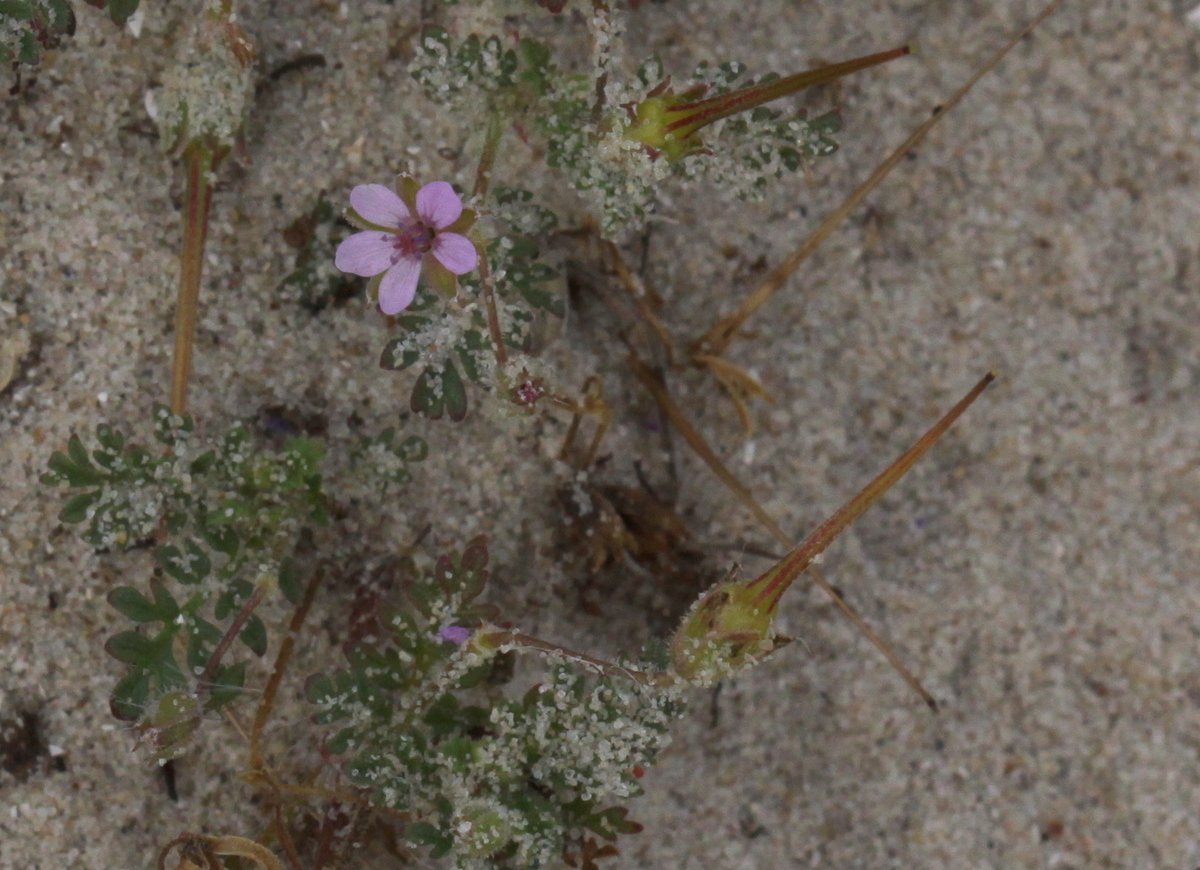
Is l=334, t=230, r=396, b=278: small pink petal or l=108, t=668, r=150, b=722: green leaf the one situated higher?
l=334, t=230, r=396, b=278: small pink petal

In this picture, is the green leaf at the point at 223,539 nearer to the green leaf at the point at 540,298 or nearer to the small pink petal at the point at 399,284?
the small pink petal at the point at 399,284

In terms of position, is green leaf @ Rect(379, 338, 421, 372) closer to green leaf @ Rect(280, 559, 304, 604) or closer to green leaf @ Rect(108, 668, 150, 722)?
green leaf @ Rect(280, 559, 304, 604)

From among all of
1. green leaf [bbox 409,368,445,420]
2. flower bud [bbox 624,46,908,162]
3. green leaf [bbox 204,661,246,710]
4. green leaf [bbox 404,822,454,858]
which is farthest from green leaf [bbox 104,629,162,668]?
flower bud [bbox 624,46,908,162]

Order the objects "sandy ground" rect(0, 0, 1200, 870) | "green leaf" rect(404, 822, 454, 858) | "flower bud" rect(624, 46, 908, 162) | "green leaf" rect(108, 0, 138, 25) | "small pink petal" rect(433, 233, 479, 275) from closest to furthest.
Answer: "flower bud" rect(624, 46, 908, 162) → "small pink petal" rect(433, 233, 479, 275) → "green leaf" rect(404, 822, 454, 858) → "green leaf" rect(108, 0, 138, 25) → "sandy ground" rect(0, 0, 1200, 870)

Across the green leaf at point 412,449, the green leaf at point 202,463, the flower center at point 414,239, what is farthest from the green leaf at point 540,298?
the green leaf at point 202,463

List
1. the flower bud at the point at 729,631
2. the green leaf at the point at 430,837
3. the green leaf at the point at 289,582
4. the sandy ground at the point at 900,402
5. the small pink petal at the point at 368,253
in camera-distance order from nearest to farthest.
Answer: the flower bud at the point at 729,631 → the small pink petal at the point at 368,253 → the green leaf at the point at 430,837 → the green leaf at the point at 289,582 → the sandy ground at the point at 900,402

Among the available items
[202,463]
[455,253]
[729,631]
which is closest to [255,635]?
[202,463]
